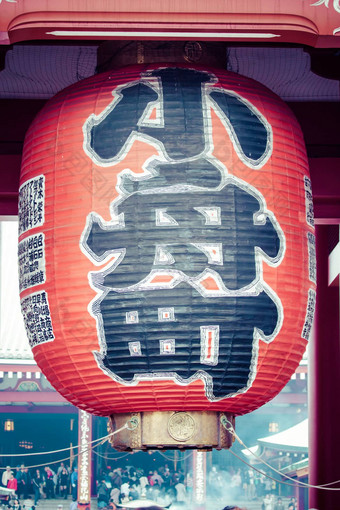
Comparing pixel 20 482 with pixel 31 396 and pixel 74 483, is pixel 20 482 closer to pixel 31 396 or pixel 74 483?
pixel 74 483

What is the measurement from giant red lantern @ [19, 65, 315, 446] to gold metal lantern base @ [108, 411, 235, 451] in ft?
0.21

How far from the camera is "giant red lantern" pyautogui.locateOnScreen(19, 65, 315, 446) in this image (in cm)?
377

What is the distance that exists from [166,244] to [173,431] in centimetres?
82

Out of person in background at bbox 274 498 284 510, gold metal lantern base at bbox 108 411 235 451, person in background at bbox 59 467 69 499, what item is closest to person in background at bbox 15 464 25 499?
person in background at bbox 59 467 69 499

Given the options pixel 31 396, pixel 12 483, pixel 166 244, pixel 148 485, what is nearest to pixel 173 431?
pixel 166 244

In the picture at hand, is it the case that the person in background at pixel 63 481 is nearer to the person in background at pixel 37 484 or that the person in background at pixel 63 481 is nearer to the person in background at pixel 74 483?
the person in background at pixel 37 484

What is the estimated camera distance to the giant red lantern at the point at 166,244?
3773mm

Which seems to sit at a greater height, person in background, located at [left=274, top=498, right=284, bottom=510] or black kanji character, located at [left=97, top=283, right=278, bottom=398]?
black kanji character, located at [left=97, top=283, right=278, bottom=398]

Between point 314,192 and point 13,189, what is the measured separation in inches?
69.0

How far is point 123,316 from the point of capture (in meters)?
3.78

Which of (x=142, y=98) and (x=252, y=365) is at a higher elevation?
(x=142, y=98)

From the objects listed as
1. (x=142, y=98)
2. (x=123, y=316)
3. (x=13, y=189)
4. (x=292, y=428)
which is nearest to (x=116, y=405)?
(x=123, y=316)

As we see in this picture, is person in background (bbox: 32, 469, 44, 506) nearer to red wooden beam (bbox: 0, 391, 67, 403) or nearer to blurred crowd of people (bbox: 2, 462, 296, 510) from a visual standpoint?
blurred crowd of people (bbox: 2, 462, 296, 510)

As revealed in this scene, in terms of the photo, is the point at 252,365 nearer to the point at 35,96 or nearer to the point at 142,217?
the point at 142,217
